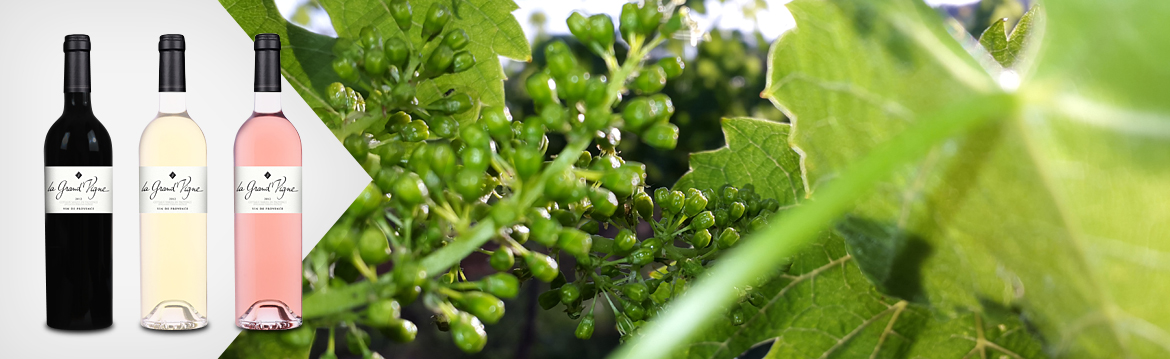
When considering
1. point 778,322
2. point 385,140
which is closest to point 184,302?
point 385,140

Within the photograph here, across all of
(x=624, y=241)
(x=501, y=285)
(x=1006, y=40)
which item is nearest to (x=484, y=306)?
(x=501, y=285)

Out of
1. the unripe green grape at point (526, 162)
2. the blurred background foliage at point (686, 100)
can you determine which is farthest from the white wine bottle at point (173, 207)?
the blurred background foliage at point (686, 100)

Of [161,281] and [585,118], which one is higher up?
[585,118]

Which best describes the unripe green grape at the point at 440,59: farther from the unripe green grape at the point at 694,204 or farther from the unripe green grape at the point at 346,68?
the unripe green grape at the point at 694,204

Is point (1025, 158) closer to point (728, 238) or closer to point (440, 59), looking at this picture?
point (728, 238)

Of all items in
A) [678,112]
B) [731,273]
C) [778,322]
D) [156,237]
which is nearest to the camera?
[731,273]

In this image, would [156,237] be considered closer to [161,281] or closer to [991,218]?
[161,281]

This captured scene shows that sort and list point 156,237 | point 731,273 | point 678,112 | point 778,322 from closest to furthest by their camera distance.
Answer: point 731,273 → point 156,237 → point 778,322 → point 678,112
